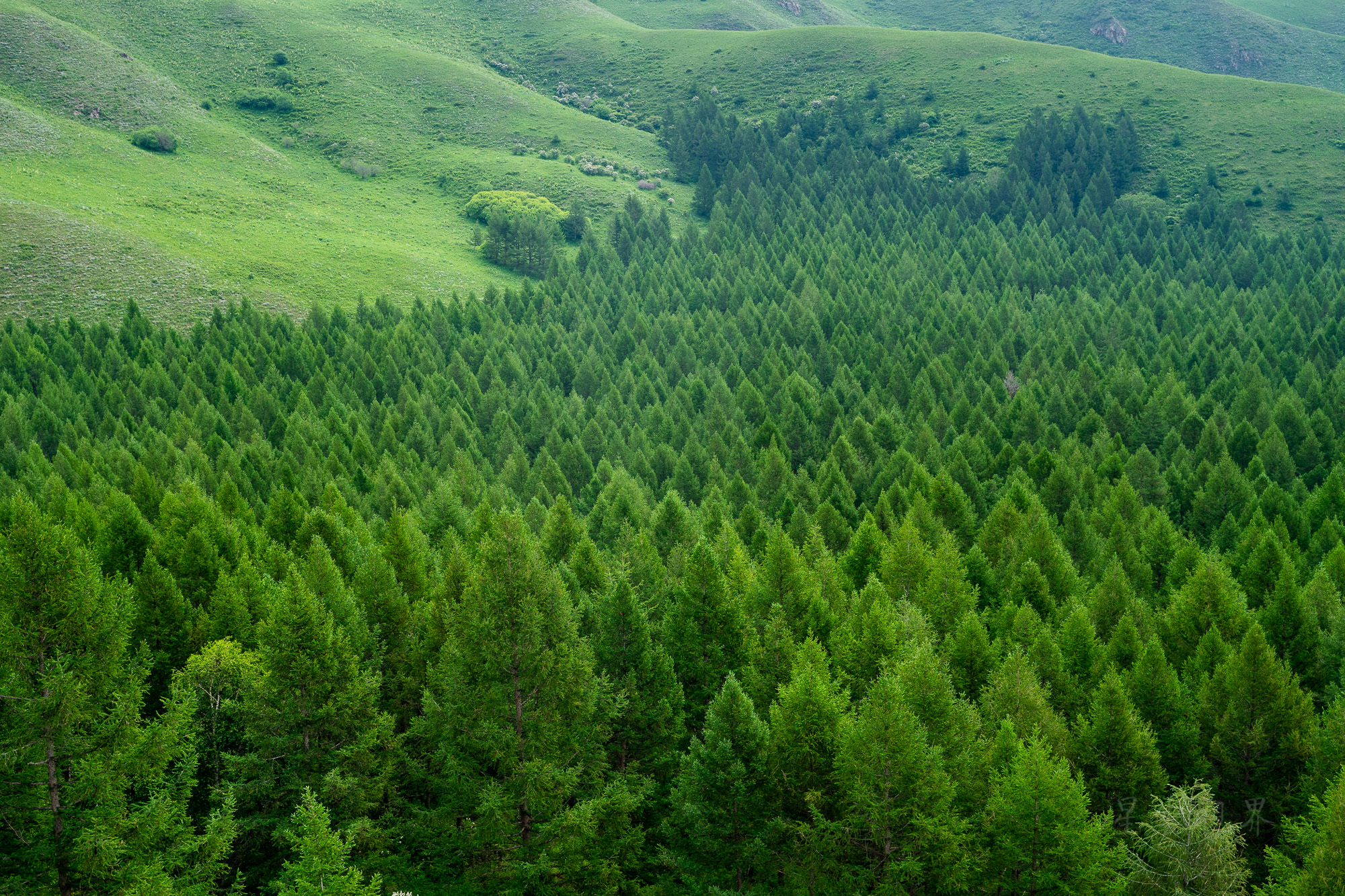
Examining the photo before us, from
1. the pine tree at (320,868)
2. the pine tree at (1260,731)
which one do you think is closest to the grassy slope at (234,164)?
the pine tree at (320,868)

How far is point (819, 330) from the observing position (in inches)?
4348

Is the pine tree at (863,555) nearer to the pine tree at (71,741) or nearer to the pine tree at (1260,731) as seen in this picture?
the pine tree at (1260,731)

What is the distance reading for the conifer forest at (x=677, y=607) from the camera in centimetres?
3005

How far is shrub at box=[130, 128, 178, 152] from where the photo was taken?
153625 mm

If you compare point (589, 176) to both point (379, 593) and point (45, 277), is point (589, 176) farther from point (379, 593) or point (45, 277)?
point (379, 593)

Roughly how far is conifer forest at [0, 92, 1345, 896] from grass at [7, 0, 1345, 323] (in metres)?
15.7

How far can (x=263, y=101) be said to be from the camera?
7062 inches

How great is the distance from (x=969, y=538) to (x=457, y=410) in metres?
46.1

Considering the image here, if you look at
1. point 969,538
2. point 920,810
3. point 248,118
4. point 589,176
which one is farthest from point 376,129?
point 920,810

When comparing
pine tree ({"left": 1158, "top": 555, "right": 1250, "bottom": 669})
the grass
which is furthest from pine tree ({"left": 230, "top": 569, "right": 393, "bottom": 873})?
the grass

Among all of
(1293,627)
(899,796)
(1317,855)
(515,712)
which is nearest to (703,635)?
(515,712)

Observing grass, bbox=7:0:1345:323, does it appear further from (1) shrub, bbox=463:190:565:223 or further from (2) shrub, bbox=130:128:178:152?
(1) shrub, bbox=463:190:565:223

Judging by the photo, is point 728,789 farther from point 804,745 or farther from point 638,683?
point 638,683

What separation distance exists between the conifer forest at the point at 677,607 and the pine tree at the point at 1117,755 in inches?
5.5
